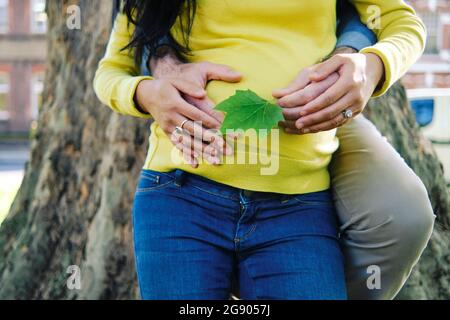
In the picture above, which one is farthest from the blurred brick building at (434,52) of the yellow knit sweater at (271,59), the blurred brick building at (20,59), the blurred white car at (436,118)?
the yellow knit sweater at (271,59)

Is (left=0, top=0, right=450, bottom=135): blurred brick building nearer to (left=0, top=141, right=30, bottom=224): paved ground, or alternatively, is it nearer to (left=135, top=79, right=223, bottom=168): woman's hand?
(left=0, top=141, right=30, bottom=224): paved ground

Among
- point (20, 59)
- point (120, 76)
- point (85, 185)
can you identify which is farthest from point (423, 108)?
point (20, 59)

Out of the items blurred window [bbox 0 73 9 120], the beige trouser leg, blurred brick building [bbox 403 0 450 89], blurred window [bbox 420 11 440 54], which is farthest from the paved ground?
blurred window [bbox 420 11 440 54]

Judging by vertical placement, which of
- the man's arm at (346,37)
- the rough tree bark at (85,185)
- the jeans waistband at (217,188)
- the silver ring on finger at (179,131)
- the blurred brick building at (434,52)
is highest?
the man's arm at (346,37)

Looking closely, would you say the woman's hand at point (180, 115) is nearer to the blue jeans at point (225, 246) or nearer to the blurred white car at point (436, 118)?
the blue jeans at point (225, 246)

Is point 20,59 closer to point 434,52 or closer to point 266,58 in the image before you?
point 434,52

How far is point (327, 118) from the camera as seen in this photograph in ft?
5.19

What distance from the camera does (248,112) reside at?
1.55 m

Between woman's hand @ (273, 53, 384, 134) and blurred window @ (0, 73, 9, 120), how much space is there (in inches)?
1013

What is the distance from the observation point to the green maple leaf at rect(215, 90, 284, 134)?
1544 mm

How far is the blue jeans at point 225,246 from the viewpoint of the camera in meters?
1.62

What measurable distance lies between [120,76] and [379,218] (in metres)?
0.69
